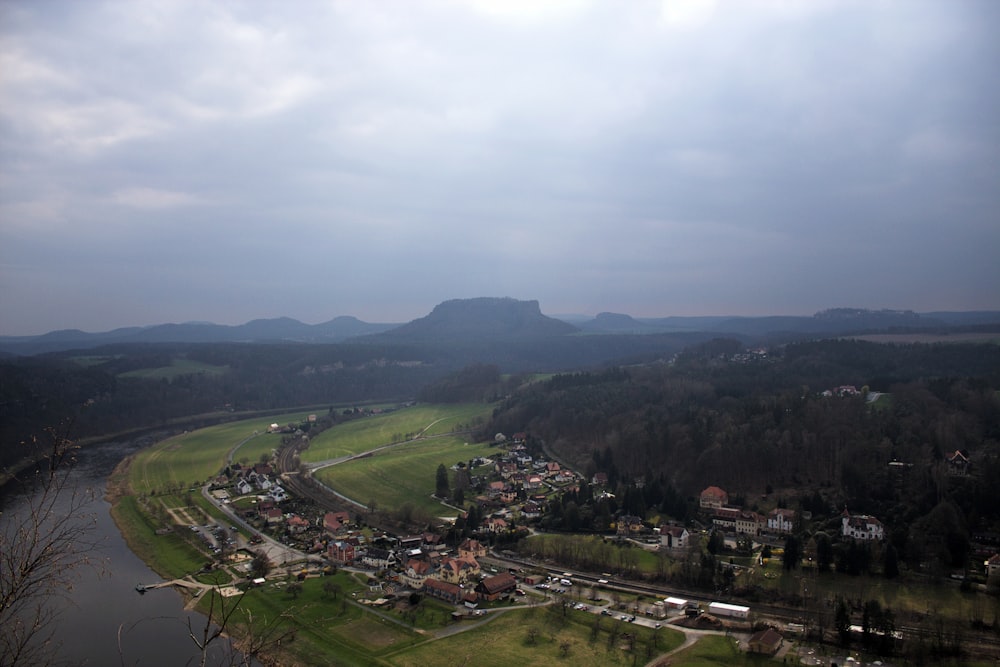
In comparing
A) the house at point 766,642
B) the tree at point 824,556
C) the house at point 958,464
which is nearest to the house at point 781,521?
the tree at point 824,556

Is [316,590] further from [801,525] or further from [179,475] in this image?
[179,475]

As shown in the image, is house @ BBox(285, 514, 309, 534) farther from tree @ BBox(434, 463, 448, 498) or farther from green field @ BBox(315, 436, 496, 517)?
tree @ BBox(434, 463, 448, 498)

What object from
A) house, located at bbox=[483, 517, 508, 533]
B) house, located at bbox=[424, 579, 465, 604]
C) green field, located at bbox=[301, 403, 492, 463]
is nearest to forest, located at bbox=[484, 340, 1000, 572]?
house, located at bbox=[483, 517, 508, 533]

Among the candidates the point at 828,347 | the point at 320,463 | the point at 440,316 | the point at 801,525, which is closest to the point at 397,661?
the point at 801,525

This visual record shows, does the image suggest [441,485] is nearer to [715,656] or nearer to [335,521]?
[335,521]

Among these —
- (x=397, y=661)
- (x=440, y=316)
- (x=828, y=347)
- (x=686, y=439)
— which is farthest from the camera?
(x=440, y=316)

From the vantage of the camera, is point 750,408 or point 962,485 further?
point 750,408

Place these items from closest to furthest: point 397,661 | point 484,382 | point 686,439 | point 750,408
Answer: point 397,661 → point 686,439 → point 750,408 → point 484,382

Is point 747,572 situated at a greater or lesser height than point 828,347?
lesser
